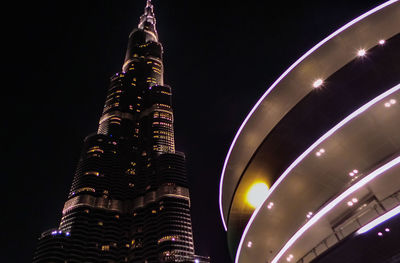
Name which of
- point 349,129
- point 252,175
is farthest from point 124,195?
point 349,129

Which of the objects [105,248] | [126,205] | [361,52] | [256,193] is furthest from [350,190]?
[126,205]

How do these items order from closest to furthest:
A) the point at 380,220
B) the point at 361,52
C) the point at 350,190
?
the point at 380,220, the point at 350,190, the point at 361,52

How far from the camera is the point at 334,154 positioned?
20234mm

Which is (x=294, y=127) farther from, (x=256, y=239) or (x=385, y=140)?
(x=256, y=239)

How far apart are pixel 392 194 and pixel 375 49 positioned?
885 cm

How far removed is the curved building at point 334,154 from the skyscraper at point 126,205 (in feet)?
361

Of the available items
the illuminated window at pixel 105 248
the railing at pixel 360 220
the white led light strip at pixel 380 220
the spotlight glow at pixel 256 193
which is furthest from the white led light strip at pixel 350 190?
the illuminated window at pixel 105 248

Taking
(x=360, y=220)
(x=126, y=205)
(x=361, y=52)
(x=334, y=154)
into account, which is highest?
(x=126, y=205)

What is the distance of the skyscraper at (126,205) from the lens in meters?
131

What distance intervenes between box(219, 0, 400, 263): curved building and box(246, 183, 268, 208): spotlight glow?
10 cm

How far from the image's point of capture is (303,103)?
22.8m

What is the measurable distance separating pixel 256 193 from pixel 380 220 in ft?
45.8

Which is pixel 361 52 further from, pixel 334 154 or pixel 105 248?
pixel 105 248

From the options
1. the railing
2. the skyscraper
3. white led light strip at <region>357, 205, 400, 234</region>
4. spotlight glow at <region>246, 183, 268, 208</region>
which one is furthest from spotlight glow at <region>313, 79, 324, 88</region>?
the skyscraper
